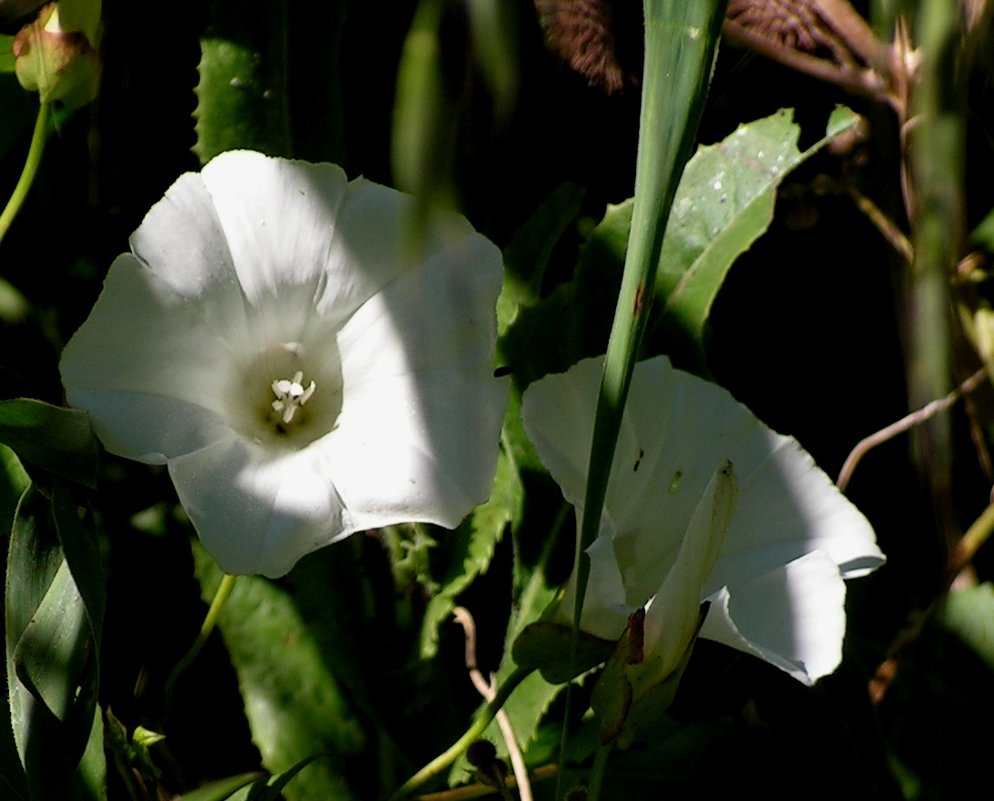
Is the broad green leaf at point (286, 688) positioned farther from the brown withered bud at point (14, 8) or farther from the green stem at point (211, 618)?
the brown withered bud at point (14, 8)

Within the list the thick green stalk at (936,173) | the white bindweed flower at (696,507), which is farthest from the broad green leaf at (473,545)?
the thick green stalk at (936,173)

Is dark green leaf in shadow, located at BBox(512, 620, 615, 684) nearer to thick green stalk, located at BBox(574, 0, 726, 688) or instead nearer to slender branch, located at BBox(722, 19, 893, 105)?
thick green stalk, located at BBox(574, 0, 726, 688)

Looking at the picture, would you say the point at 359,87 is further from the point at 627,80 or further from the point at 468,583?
the point at 468,583

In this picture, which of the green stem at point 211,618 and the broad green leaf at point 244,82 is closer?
the green stem at point 211,618

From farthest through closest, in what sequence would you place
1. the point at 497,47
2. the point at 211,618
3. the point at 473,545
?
1. the point at 473,545
2. the point at 211,618
3. the point at 497,47

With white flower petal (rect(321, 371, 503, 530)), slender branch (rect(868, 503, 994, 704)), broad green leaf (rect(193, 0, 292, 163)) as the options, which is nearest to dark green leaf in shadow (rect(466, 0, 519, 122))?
white flower petal (rect(321, 371, 503, 530))

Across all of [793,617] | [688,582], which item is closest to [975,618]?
[793,617]

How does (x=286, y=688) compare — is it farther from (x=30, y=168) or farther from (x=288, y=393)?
(x=30, y=168)
